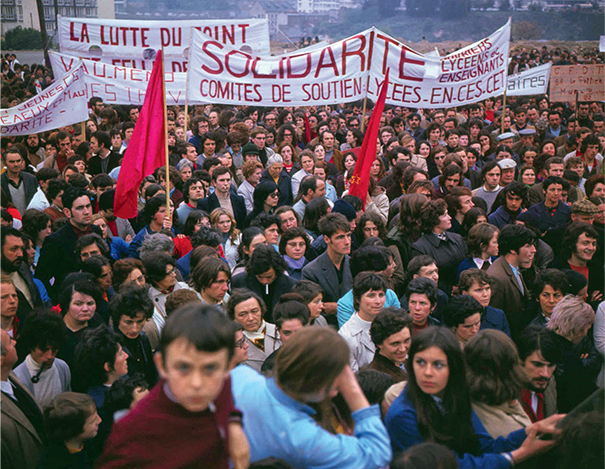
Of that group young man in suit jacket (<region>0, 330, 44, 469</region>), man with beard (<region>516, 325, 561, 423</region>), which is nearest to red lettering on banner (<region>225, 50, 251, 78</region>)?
young man in suit jacket (<region>0, 330, 44, 469</region>)

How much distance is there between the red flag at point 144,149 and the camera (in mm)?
6277

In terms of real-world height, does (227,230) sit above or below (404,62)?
below

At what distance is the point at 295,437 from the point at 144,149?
4.87 meters

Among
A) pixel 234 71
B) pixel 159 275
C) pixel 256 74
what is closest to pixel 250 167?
pixel 256 74

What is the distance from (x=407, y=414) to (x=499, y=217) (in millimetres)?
4528

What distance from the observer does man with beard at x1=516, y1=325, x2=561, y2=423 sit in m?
3.48

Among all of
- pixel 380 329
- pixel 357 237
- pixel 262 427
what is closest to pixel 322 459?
pixel 262 427

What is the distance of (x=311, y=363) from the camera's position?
6.75 feet

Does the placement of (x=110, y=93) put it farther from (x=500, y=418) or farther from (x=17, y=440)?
(x=500, y=418)

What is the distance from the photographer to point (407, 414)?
107 inches

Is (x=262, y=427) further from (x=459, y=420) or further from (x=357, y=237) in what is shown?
(x=357, y=237)

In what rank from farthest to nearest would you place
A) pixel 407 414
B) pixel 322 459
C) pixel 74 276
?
pixel 74 276, pixel 407 414, pixel 322 459

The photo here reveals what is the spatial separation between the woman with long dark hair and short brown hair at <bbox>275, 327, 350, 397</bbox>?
787 millimetres

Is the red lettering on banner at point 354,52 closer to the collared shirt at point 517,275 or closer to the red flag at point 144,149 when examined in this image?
the red flag at point 144,149
